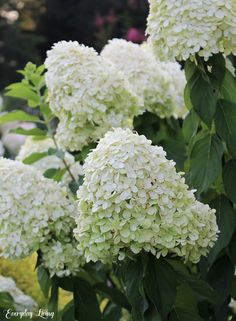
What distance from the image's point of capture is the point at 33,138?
1867 millimetres

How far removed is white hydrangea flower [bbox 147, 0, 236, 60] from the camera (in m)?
1.36

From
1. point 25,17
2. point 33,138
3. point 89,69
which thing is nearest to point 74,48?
point 89,69

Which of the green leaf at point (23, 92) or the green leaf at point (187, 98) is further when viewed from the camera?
the green leaf at point (23, 92)

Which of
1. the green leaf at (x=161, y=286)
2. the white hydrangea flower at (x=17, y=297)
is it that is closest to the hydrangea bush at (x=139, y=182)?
the green leaf at (x=161, y=286)

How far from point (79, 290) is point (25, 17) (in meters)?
12.7

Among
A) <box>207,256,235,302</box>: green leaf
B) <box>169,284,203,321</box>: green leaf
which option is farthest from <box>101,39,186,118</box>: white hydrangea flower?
<box>169,284,203,321</box>: green leaf

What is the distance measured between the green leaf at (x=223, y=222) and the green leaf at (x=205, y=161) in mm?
90

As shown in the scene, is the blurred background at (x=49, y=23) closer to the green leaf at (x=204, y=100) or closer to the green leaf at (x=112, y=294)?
the green leaf at (x=112, y=294)

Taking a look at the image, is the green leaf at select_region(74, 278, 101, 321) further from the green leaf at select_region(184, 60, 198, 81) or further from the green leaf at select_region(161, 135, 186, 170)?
the green leaf at select_region(184, 60, 198, 81)

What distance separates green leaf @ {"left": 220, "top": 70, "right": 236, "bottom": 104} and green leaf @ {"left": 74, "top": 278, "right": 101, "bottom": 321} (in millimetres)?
501

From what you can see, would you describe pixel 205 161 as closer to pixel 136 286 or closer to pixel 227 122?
pixel 227 122

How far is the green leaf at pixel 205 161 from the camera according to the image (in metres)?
1.38

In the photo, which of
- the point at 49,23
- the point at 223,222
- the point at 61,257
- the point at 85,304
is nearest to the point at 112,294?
the point at 85,304

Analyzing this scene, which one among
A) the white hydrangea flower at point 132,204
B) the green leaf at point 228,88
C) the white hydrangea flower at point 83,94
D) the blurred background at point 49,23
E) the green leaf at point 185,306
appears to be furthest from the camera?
the blurred background at point 49,23
